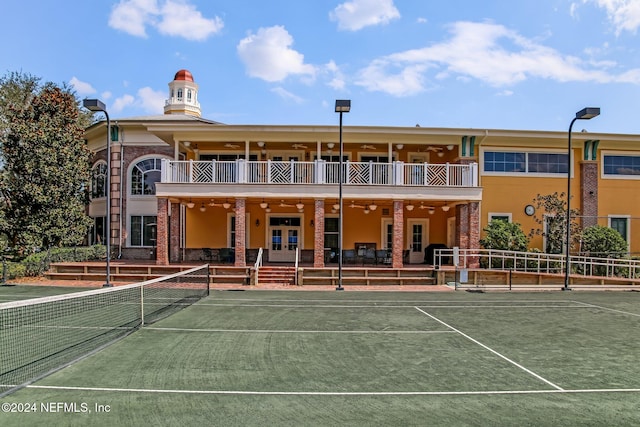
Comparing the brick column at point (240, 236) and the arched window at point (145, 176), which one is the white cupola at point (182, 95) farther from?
the brick column at point (240, 236)

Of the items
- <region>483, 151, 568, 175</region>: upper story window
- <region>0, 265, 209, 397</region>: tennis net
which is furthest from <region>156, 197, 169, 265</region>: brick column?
<region>483, 151, 568, 175</region>: upper story window

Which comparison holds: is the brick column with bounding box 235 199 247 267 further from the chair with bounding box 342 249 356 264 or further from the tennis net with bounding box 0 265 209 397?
the chair with bounding box 342 249 356 264

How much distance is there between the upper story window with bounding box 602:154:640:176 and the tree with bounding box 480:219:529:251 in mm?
7847

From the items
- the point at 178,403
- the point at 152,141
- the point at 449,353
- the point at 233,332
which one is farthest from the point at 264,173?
the point at 178,403

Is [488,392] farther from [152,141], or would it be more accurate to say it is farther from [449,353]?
[152,141]

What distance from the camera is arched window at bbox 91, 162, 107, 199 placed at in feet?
94.7

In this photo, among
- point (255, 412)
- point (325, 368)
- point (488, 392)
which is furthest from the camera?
point (325, 368)

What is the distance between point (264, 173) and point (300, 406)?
17.9 metres

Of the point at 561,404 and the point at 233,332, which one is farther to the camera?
the point at 233,332

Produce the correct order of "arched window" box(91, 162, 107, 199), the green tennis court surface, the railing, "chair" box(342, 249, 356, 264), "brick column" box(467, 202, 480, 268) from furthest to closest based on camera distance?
1. "arched window" box(91, 162, 107, 199)
2. "chair" box(342, 249, 356, 264)
3. "brick column" box(467, 202, 480, 268)
4. the railing
5. the green tennis court surface

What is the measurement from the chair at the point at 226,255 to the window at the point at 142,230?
21.2ft

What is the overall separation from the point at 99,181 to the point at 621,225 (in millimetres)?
33028

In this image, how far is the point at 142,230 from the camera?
27688 mm

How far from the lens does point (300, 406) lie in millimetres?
5883
